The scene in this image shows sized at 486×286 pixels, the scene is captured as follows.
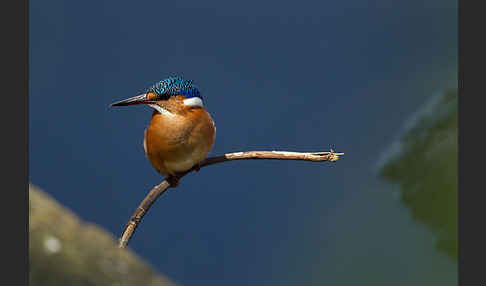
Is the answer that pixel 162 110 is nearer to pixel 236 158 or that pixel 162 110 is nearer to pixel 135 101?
pixel 135 101

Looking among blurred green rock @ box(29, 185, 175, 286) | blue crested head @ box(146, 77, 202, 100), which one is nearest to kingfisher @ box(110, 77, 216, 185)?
blue crested head @ box(146, 77, 202, 100)

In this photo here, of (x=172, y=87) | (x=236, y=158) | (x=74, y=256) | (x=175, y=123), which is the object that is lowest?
(x=74, y=256)

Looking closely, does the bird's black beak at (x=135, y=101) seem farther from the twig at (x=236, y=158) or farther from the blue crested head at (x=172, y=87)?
the twig at (x=236, y=158)

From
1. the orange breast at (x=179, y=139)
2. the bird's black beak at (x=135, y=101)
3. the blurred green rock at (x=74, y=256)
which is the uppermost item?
the bird's black beak at (x=135, y=101)

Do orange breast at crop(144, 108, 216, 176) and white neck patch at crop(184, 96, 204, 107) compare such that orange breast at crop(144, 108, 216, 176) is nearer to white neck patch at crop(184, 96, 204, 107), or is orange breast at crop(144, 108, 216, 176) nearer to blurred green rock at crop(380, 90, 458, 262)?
white neck patch at crop(184, 96, 204, 107)

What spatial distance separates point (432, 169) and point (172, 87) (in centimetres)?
183

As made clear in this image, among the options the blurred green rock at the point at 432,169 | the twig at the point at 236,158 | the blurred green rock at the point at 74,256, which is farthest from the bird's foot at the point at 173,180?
the blurred green rock at the point at 432,169

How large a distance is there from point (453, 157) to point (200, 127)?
1.75 metres

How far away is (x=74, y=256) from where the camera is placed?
99 cm

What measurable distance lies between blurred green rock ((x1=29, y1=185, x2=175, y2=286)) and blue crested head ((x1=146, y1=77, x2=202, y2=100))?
27.9 inches

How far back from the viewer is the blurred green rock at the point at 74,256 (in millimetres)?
978

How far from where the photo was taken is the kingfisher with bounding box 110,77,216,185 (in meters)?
1.71

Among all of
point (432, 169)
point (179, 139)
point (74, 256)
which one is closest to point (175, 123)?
point (179, 139)

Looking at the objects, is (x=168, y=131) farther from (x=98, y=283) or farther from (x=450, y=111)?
(x=450, y=111)
